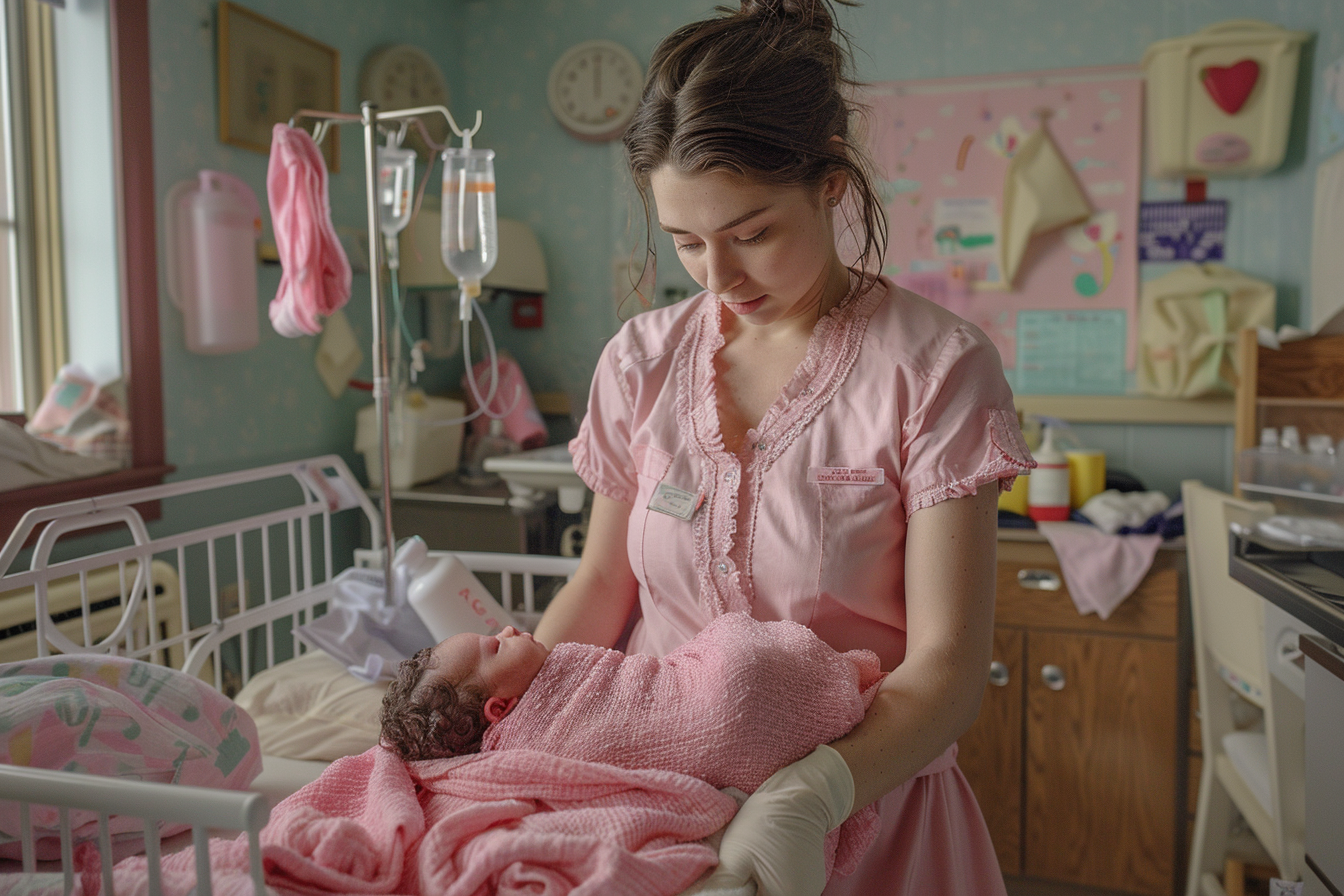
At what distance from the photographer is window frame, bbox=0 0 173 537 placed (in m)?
2.16

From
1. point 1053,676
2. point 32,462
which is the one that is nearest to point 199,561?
point 32,462

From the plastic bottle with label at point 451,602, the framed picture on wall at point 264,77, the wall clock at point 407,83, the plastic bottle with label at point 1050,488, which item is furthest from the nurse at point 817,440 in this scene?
the wall clock at point 407,83

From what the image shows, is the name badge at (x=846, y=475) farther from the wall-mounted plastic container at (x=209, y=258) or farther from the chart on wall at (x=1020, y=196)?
the chart on wall at (x=1020, y=196)

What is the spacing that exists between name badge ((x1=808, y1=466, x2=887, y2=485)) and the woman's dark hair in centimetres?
25

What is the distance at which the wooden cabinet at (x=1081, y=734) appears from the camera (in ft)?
7.59

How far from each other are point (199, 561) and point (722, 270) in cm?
189

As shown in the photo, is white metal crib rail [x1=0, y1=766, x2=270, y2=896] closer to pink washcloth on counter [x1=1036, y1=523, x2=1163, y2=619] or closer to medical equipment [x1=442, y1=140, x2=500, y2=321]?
medical equipment [x1=442, y1=140, x2=500, y2=321]

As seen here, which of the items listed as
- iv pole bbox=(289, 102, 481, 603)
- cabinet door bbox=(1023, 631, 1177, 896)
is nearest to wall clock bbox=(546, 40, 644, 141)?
iv pole bbox=(289, 102, 481, 603)

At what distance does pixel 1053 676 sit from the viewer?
237 centimetres

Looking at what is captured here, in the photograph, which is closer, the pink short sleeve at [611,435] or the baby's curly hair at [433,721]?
the baby's curly hair at [433,721]

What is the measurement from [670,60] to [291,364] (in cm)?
206

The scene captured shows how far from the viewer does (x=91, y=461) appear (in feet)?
7.01

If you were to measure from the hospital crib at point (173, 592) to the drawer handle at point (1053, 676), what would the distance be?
4.18ft

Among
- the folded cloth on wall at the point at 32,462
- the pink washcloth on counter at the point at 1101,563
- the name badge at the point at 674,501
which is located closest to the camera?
the name badge at the point at 674,501
